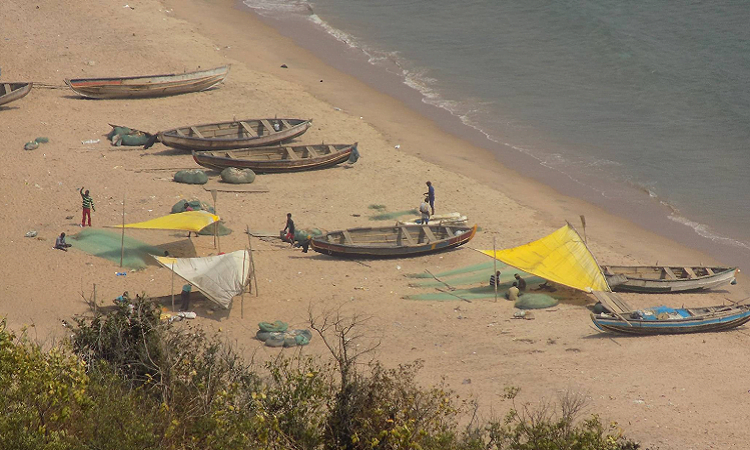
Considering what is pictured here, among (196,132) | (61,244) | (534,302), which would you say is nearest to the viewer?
(534,302)

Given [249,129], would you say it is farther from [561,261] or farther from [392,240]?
[561,261]

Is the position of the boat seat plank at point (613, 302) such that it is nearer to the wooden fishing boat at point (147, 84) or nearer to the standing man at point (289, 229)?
the standing man at point (289, 229)

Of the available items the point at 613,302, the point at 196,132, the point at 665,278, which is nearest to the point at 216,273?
the point at 613,302

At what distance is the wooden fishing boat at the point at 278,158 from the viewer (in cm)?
2739

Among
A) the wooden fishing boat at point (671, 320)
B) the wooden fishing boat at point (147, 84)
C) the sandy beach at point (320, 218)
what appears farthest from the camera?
the wooden fishing boat at point (147, 84)

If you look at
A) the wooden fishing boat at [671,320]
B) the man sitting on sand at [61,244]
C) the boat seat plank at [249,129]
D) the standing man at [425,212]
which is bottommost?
the man sitting on sand at [61,244]

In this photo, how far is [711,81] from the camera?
37781mm

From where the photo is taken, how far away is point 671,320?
18672mm

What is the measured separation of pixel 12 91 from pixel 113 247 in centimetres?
1259

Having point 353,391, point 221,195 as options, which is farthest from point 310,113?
point 353,391

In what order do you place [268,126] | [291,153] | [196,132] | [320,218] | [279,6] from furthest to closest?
[279,6] < [268,126] < [196,132] < [291,153] < [320,218]

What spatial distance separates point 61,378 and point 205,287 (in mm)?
8399

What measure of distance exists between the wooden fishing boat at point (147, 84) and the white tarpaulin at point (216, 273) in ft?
48.3

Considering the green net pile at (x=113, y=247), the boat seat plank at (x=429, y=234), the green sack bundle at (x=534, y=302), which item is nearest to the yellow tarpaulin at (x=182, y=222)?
the green net pile at (x=113, y=247)
